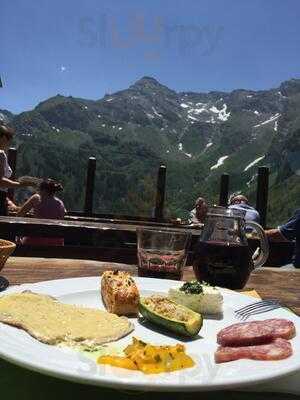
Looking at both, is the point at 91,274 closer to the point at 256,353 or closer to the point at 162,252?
the point at 162,252

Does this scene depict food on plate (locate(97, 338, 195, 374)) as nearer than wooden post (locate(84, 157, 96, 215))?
Yes

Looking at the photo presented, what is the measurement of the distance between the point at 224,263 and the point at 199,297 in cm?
37

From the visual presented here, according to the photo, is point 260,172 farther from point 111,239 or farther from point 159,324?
point 159,324

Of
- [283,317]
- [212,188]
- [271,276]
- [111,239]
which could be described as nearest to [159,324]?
[283,317]

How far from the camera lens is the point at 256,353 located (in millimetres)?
1228

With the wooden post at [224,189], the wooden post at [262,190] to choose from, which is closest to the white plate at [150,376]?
the wooden post at [262,190]

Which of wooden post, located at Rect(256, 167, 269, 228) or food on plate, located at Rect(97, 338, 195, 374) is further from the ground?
food on plate, located at Rect(97, 338, 195, 374)

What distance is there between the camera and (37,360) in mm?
1113

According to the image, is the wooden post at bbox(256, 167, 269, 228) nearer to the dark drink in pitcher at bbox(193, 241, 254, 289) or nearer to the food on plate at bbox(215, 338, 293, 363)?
the dark drink in pitcher at bbox(193, 241, 254, 289)

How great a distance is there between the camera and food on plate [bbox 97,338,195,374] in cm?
112

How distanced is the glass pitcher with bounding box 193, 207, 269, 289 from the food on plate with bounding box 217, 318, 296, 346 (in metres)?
0.66

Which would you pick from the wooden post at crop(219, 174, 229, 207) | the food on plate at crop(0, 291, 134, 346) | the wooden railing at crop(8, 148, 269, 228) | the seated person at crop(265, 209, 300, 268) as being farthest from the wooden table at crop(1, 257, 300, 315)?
the wooden post at crop(219, 174, 229, 207)

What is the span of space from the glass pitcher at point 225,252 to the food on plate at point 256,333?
2.17ft

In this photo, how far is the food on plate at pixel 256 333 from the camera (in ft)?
4.49
